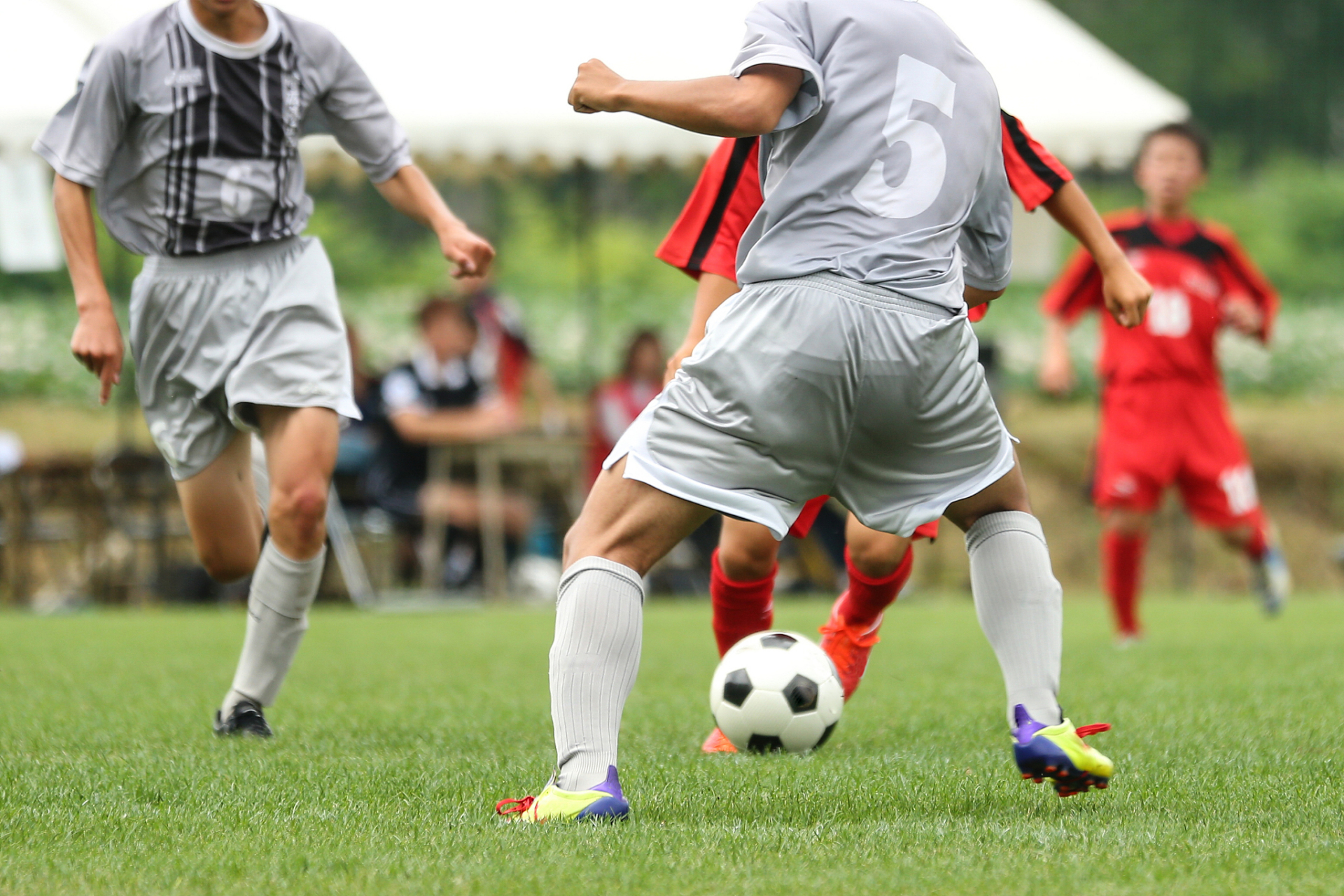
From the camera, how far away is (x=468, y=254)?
4.09 metres

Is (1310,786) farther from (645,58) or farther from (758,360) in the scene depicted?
(645,58)

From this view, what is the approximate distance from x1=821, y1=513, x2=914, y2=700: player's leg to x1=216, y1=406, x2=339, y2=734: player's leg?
134 centimetres

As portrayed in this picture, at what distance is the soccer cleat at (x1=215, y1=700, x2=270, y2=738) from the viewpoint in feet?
13.6

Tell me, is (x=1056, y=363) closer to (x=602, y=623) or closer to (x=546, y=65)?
(x=602, y=623)

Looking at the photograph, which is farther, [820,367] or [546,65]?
[546,65]

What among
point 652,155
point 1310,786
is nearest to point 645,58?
point 652,155

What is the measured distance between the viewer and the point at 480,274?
13.4 feet

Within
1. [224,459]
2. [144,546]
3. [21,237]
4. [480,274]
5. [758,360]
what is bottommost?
[144,546]

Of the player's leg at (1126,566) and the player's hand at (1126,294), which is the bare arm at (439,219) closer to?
the player's hand at (1126,294)

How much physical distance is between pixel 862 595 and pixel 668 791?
1172mm

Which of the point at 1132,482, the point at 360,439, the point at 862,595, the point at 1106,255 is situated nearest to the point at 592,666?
the point at 1106,255

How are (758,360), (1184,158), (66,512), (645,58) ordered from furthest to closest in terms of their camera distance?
(66,512) < (645,58) < (1184,158) < (758,360)

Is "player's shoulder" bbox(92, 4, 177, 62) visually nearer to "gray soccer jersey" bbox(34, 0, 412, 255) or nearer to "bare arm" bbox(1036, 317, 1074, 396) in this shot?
"gray soccer jersey" bbox(34, 0, 412, 255)

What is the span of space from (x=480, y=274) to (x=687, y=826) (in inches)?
69.6
